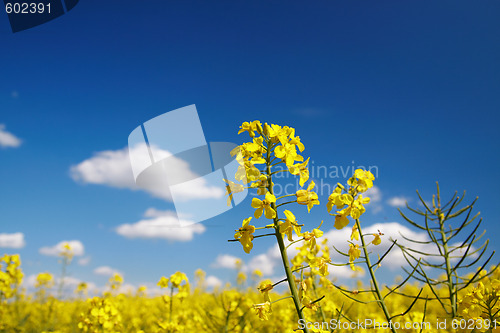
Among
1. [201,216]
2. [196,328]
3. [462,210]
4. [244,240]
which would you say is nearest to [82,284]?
[196,328]

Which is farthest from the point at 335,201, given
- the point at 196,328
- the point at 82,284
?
the point at 82,284

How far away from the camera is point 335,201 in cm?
214

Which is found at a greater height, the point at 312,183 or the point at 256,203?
the point at 312,183

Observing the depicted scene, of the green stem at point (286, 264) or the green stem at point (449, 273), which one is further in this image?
the green stem at point (449, 273)

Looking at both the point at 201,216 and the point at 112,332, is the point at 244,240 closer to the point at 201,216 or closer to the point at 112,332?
the point at 201,216

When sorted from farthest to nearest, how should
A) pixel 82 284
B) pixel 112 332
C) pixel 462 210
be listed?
pixel 82 284, pixel 112 332, pixel 462 210

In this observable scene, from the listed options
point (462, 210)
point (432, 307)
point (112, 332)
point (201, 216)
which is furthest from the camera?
point (432, 307)

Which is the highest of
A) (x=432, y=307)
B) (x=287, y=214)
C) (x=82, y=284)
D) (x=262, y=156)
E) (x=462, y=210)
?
(x=262, y=156)

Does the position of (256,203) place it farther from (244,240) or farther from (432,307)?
(432,307)

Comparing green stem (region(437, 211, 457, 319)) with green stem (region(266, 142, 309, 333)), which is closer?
green stem (region(266, 142, 309, 333))

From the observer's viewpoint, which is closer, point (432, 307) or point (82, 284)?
point (82, 284)

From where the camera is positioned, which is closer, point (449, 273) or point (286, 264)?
point (286, 264)

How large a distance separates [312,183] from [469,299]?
1.64m

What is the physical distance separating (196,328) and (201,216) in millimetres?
2151
